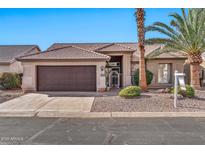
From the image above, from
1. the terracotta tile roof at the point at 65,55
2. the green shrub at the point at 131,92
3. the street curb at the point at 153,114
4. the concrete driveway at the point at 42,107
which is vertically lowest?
the street curb at the point at 153,114

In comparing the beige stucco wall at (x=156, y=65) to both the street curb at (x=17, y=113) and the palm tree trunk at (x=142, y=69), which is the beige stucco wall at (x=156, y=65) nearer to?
the palm tree trunk at (x=142, y=69)

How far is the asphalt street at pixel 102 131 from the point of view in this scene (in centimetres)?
684

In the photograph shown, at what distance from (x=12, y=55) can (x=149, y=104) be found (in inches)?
760

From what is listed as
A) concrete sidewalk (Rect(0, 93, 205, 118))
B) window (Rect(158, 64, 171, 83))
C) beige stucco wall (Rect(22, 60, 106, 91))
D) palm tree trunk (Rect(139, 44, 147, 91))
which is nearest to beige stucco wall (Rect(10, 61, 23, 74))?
beige stucco wall (Rect(22, 60, 106, 91))

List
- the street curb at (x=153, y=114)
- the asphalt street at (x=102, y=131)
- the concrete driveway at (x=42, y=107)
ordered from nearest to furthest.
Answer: the asphalt street at (x=102, y=131), the street curb at (x=153, y=114), the concrete driveway at (x=42, y=107)

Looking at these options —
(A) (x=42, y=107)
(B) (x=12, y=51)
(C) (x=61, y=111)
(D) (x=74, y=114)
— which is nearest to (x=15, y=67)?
(B) (x=12, y=51)

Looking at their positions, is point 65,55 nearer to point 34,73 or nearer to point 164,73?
point 34,73

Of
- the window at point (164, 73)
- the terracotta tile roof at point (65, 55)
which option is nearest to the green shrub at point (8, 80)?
the terracotta tile roof at point (65, 55)

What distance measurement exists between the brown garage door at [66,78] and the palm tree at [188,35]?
5599mm

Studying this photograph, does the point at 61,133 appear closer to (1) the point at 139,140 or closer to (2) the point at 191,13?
(1) the point at 139,140

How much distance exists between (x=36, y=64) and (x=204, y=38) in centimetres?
1331

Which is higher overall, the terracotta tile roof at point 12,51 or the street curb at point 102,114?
the terracotta tile roof at point 12,51

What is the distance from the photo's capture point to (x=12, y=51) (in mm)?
28062

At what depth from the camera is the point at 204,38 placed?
57.6 ft
